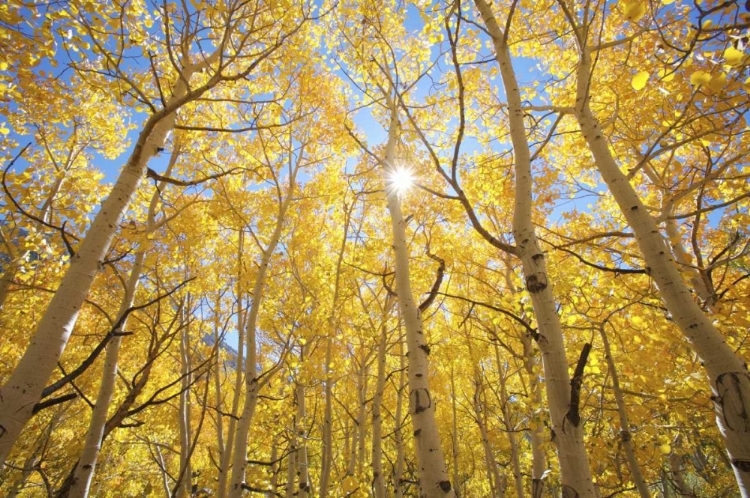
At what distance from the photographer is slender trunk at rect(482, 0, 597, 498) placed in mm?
1611

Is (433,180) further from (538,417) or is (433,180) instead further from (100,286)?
(100,286)

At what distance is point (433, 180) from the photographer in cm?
717

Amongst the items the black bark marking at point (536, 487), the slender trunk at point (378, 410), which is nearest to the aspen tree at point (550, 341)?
the black bark marking at point (536, 487)

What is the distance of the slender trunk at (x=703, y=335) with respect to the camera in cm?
167

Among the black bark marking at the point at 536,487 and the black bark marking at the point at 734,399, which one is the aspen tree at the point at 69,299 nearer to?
the black bark marking at the point at 734,399

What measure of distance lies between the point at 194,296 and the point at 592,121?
26.6 feet

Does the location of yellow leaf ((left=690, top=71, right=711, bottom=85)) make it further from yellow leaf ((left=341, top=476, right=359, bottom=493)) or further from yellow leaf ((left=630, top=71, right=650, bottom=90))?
yellow leaf ((left=341, top=476, right=359, bottom=493))

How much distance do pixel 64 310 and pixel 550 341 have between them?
2.35m

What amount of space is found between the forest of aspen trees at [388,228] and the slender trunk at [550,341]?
0.04 feet

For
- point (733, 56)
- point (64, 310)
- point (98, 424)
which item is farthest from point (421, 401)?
point (98, 424)

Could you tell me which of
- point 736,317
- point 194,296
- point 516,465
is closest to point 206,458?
point 194,296

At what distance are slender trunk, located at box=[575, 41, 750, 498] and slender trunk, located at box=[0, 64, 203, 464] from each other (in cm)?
289

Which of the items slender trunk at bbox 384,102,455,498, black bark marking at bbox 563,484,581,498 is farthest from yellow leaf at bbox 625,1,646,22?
slender trunk at bbox 384,102,455,498

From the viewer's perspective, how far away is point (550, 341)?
1832mm
